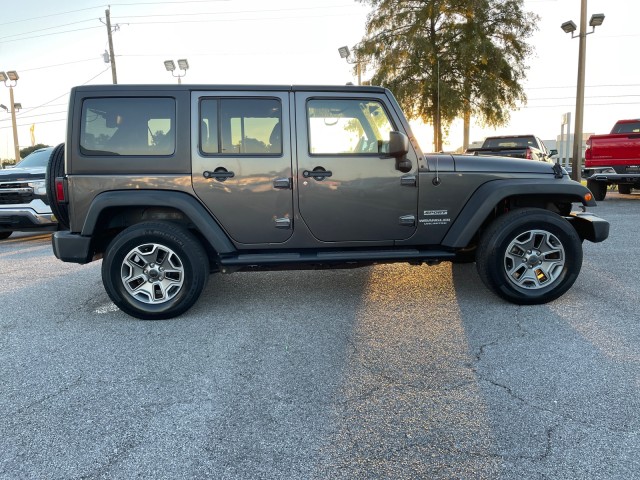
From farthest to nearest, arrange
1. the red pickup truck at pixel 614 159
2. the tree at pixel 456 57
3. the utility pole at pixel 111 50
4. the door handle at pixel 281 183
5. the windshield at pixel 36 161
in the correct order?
the utility pole at pixel 111 50 < the tree at pixel 456 57 < the red pickup truck at pixel 614 159 < the windshield at pixel 36 161 < the door handle at pixel 281 183

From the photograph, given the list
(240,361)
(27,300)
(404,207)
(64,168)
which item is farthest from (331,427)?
(27,300)

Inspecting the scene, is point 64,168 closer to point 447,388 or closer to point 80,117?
point 80,117

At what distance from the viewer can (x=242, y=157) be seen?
3881mm

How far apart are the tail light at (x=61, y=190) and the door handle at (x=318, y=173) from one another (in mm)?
1971

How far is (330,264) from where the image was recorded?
408cm

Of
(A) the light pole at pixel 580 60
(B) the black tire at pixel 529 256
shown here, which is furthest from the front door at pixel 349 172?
(A) the light pole at pixel 580 60

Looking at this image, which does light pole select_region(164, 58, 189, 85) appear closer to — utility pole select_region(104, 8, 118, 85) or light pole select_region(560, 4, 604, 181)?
utility pole select_region(104, 8, 118, 85)

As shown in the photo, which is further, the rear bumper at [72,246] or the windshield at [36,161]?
the windshield at [36,161]

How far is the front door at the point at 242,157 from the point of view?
3855 mm

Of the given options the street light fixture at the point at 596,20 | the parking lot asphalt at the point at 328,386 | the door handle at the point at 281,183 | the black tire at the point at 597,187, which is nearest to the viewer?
the parking lot asphalt at the point at 328,386

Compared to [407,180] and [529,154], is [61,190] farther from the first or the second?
[529,154]

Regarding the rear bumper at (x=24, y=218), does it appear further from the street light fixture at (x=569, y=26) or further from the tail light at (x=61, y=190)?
the street light fixture at (x=569, y=26)

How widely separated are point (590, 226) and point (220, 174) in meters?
3.33

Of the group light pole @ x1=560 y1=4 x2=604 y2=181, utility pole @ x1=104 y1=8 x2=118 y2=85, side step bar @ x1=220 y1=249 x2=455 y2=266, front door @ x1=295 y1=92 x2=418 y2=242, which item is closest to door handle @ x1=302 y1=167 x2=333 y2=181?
front door @ x1=295 y1=92 x2=418 y2=242
